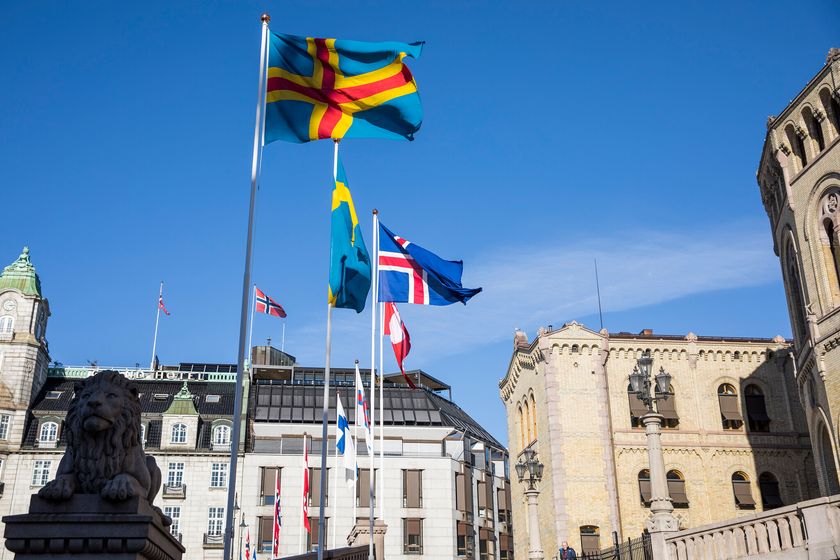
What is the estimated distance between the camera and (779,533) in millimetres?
18234

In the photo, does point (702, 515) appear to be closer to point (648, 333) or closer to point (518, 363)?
point (648, 333)

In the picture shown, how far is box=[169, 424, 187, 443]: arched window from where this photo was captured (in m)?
62.4

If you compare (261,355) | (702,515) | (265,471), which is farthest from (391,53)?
(261,355)

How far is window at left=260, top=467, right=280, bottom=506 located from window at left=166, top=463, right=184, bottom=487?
19.2 feet

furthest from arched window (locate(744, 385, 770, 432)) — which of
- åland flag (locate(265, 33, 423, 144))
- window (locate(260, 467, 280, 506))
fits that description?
åland flag (locate(265, 33, 423, 144))

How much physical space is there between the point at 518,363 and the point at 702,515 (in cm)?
1434

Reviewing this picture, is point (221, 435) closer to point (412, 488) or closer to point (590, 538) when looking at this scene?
point (412, 488)

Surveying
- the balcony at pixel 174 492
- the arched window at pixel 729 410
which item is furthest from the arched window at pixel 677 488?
the balcony at pixel 174 492

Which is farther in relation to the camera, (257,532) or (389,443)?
(389,443)

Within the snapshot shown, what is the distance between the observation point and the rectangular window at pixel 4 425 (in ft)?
199

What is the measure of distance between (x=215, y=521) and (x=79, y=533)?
5635 cm

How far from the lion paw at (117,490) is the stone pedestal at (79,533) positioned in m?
0.07

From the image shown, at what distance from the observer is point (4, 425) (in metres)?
61.0

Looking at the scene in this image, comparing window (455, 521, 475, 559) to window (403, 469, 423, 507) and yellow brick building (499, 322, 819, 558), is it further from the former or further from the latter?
yellow brick building (499, 322, 819, 558)
